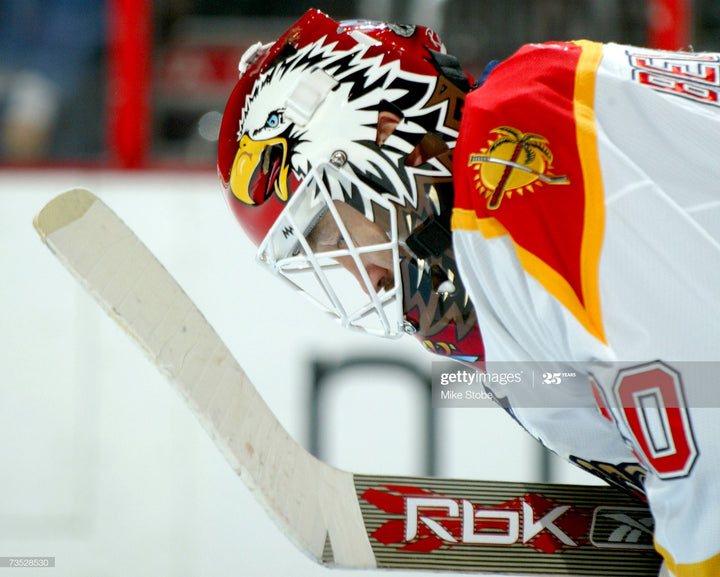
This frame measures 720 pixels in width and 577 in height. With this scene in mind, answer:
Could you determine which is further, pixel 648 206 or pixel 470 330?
pixel 470 330

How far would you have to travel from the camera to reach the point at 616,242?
2.83ft

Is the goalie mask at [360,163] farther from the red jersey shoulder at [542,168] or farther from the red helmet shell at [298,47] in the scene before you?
the red jersey shoulder at [542,168]

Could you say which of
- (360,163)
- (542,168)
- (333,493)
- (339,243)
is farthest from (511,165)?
(333,493)

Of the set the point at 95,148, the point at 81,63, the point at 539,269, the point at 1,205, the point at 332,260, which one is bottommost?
the point at 539,269

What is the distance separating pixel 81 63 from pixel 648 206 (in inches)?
85.5

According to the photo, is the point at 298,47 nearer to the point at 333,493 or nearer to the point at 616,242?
the point at 616,242

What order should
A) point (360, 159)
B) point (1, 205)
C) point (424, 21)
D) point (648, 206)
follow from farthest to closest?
point (424, 21), point (1, 205), point (360, 159), point (648, 206)

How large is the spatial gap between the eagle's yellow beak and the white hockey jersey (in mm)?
304

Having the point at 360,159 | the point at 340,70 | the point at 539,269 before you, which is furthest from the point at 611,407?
the point at 340,70

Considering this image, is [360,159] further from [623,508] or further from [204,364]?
[623,508]

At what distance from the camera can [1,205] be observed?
2.31m

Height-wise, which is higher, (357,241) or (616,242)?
(357,241)

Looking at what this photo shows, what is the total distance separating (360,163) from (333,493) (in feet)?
1.94

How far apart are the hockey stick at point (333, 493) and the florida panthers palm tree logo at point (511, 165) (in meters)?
0.47
